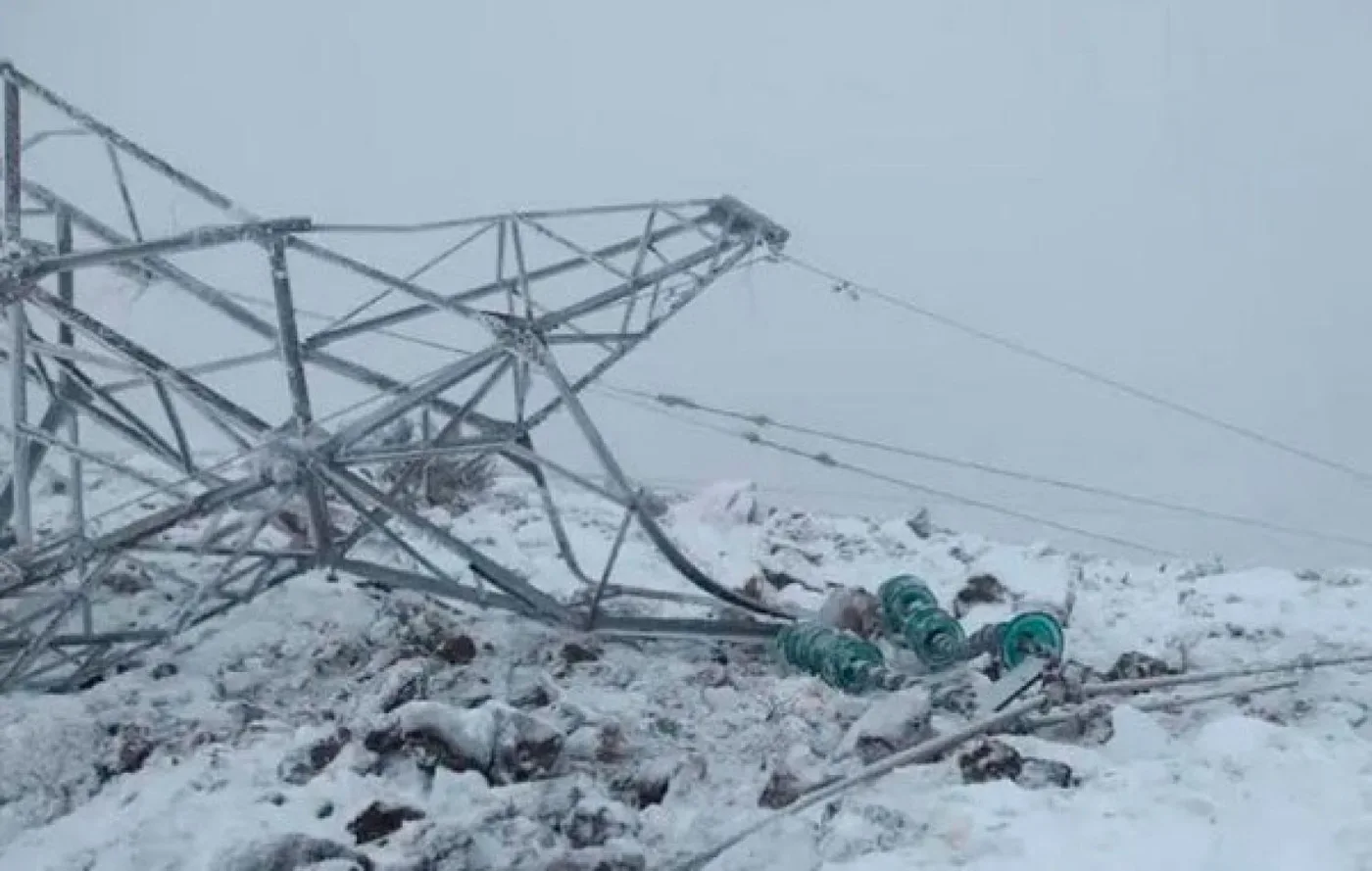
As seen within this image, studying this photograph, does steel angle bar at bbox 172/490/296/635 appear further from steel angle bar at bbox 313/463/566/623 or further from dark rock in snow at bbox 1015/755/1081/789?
dark rock in snow at bbox 1015/755/1081/789

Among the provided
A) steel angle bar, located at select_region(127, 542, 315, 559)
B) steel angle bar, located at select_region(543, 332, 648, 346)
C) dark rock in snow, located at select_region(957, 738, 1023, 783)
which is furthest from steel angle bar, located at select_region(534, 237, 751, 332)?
dark rock in snow, located at select_region(957, 738, 1023, 783)

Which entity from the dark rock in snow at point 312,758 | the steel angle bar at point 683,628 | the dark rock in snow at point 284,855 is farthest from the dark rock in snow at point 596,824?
the steel angle bar at point 683,628

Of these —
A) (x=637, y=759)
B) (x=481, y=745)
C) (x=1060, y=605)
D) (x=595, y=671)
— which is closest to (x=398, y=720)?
(x=481, y=745)

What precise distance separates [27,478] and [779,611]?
176 inches

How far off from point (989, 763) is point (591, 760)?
1.79m

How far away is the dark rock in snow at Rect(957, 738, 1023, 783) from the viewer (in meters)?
5.69

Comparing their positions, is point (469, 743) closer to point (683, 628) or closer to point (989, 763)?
point (989, 763)

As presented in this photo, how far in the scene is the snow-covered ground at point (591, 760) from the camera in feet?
17.0

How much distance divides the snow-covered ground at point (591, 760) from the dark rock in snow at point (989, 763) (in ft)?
0.24

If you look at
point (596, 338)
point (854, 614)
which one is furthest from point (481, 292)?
point (854, 614)

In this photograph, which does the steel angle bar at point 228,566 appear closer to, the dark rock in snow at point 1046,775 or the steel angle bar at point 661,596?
the steel angle bar at point 661,596

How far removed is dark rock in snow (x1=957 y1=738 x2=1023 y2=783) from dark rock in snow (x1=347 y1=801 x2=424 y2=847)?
7.25 ft

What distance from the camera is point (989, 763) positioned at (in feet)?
18.8

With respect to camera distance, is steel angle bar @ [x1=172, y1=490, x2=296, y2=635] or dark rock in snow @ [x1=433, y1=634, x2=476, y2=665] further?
dark rock in snow @ [x1=433, y1=634, x2=476, y2=665]
